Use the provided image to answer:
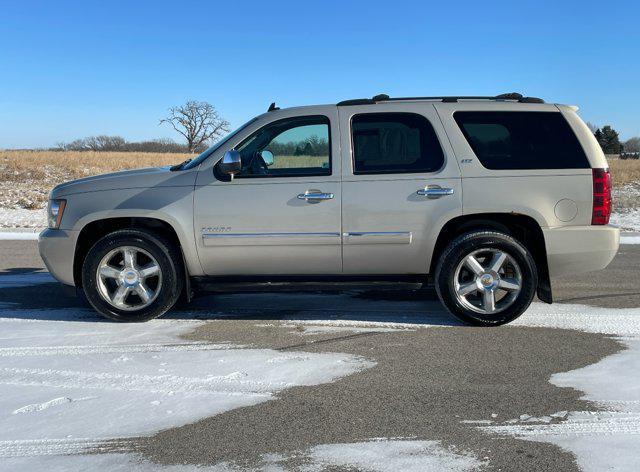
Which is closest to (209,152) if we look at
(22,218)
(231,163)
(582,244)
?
(231,163)

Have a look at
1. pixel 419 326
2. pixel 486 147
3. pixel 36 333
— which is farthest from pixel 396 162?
pixel 36 333

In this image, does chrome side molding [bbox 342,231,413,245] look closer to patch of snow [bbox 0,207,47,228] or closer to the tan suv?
A: the tan suv

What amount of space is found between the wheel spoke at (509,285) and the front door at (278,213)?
1332mm

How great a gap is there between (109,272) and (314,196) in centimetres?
186

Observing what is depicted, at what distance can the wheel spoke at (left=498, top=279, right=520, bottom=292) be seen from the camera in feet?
16.2

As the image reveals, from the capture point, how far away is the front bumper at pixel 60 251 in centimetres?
514

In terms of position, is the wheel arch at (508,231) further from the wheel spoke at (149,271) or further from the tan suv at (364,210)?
the wheel spoke at (149,271)

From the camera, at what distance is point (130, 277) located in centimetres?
513

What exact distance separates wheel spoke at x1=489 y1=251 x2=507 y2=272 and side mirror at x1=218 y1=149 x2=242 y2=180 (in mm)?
2206

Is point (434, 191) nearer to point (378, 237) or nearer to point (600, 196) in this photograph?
point (378, 237)

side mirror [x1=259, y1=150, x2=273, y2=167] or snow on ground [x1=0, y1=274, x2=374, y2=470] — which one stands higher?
side mirror [x1=259, y1=150, x2=273, y2=167]

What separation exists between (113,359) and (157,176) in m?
1.65

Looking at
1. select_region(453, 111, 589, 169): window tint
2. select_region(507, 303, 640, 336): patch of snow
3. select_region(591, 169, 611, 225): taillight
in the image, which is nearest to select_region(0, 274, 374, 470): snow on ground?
select_region(507, 303, 640, 336): patch of snow

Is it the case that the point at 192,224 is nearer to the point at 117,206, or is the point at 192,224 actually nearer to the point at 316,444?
the point at 117,206
